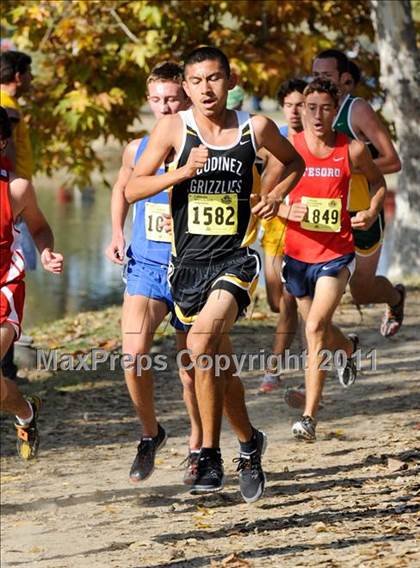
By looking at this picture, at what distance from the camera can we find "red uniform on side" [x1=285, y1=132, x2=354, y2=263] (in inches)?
332

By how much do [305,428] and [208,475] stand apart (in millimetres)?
1429

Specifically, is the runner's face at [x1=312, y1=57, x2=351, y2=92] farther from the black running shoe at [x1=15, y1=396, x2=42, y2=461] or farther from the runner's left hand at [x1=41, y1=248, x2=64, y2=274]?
the black running shoe at [x1=15, y1=396, x2=42, y2=461]

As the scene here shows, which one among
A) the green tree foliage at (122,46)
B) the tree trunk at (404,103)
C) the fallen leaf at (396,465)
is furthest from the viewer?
the tree trunk at (404,103)

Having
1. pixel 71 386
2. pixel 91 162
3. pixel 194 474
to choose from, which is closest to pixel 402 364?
pixel 71 386

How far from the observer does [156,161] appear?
7047mm

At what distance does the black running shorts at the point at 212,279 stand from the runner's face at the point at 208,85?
28.7 inches

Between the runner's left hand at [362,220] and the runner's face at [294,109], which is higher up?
the runner's face at [294,109]

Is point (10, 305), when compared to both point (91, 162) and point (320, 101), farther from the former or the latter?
point (91, 162)

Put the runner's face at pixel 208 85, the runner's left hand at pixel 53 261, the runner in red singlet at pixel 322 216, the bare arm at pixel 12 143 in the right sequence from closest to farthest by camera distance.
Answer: the runner's face at pixel 208 85 < the runner's left hand at pixel 53 261 < the runner in red singlet at pixel 322 216 < the bare arm at pixel 12 143

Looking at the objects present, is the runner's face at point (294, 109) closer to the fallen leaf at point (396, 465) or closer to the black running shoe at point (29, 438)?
the fallen leaf at point (396, 465)

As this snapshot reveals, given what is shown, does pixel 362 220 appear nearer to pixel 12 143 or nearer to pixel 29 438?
pixel 29 438

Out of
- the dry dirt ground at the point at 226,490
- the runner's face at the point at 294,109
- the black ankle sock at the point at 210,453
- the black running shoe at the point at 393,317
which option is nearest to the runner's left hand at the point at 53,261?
the black ankle sock at the point at 210,453

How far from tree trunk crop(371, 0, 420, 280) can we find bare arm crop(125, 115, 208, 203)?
8988 mm

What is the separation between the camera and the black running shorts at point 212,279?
6988mm
